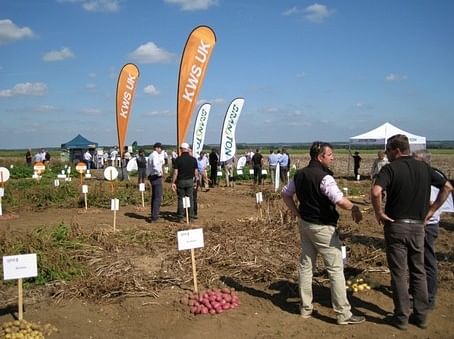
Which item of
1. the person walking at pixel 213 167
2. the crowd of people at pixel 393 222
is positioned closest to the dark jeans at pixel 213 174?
the person walking at pixel 213 167

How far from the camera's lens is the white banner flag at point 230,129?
2097 centimetres

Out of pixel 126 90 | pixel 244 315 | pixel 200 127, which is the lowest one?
pixel 244 315

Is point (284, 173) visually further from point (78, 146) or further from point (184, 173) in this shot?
point (78, 146)

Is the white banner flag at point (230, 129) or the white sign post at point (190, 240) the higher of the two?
the white banner flag at point (230, 129)

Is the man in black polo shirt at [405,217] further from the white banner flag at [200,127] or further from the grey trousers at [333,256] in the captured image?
the white banner flag at [200,127]

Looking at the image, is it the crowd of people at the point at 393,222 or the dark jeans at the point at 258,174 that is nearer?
the crowd of people at the point at 393,222

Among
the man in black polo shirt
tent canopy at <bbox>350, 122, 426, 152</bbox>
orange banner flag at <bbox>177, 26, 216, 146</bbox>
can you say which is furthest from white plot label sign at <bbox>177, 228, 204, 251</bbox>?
tent canopy at <bbox>350, 122, 426, 152</bbox>

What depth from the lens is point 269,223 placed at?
9148mm

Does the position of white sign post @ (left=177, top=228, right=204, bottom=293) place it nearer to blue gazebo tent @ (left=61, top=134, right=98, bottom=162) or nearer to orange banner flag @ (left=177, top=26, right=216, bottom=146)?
orange banner flag @ (left=177, top=26, right=216, bottom=146)

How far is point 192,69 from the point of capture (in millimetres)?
11852

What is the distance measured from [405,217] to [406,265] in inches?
19.6

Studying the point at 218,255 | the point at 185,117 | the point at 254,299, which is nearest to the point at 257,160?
the point at 185,117

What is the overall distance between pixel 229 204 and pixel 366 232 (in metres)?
6.11

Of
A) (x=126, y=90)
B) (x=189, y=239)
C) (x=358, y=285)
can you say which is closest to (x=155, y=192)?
(x=189, y=239)
